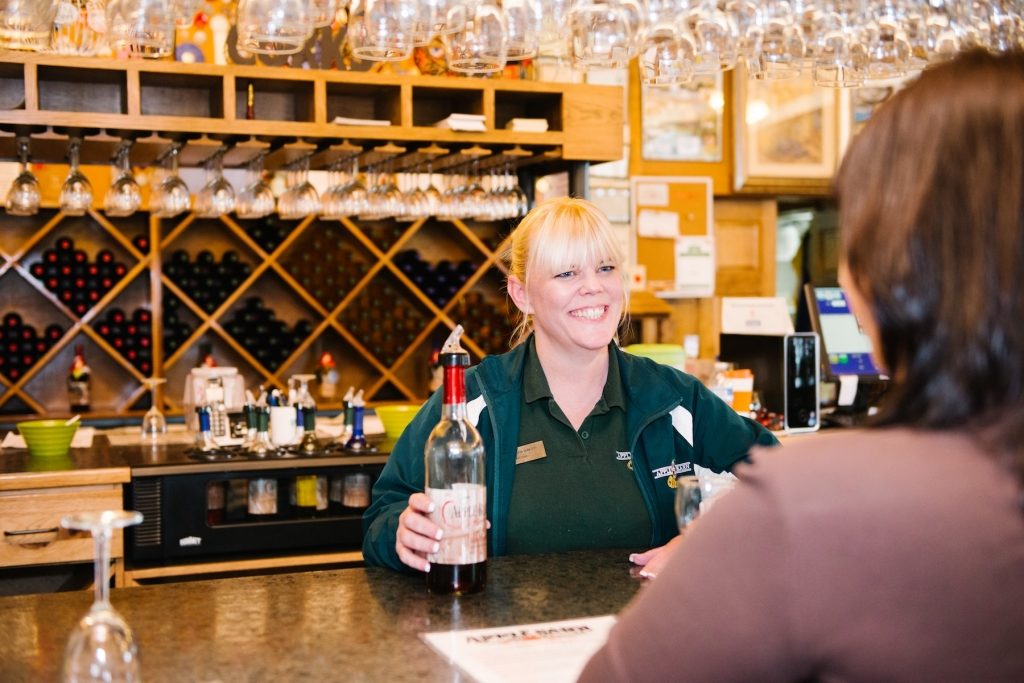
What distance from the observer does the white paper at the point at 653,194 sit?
6992 mm

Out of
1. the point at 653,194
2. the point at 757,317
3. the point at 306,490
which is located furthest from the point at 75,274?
the point at 653,194

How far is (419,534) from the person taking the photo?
5.69 feet

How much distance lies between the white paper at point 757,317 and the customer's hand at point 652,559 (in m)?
3.84

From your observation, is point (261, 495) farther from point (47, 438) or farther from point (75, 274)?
point (75, 274)

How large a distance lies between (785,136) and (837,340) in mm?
2408

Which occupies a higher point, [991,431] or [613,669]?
[991,431]

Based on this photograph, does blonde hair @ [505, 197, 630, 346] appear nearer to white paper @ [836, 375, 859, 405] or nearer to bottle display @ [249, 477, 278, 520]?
bottle display @ [249, 477, 278, 520]

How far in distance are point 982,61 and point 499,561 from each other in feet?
4.18

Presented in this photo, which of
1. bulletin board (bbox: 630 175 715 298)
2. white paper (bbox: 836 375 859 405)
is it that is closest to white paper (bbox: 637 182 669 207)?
bulletin board (bbox: 630 175 715 298)

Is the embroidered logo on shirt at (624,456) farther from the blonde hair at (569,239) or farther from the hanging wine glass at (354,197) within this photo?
the hanging wine glass at (354,197)

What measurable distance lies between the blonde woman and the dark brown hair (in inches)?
52.1

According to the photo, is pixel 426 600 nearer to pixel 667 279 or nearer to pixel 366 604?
pixel 366 604

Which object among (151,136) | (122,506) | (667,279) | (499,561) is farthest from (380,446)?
(667,279)

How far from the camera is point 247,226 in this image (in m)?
5.40
